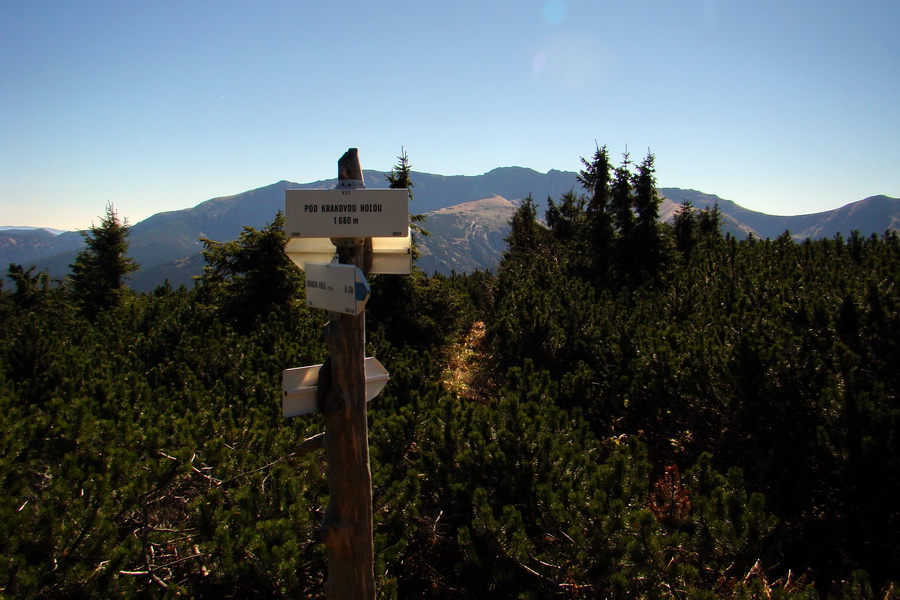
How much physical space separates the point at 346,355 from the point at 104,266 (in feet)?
63.1

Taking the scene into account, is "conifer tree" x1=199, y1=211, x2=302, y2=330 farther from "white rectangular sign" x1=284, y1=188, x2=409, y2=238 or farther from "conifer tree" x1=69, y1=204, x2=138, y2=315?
"conifer tree" x1=69, y1=204, x2=138, y2=315

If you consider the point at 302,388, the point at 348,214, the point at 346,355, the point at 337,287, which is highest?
the point at 348,214

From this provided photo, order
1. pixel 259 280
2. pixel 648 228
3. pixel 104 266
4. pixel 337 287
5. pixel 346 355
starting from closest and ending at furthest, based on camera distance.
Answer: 1. pixel 337 287
2. pixel 346 355
3. pixel 259 280
4. pixel 648 228
5. pixel 104 266

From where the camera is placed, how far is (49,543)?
268 centimetres

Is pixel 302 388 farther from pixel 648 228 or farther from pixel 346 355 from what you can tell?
pixel 648 228

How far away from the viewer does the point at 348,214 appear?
227 cm

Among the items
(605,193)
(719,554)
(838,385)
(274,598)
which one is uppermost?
(605,193)

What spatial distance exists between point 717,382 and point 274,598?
458 centimetres

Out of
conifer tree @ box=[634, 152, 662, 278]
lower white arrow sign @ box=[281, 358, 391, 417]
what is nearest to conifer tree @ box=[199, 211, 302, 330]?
lower white arrow sign @ box=[281, 358, 391, 417]

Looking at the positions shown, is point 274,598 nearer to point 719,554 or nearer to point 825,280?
point 719,554

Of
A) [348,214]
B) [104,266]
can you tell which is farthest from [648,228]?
[104,266]

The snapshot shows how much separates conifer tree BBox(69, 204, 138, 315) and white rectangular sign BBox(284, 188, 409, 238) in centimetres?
1799

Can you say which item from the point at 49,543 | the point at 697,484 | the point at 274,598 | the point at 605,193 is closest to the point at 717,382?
the point at 697,484

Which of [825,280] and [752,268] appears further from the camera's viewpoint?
[752,268]
